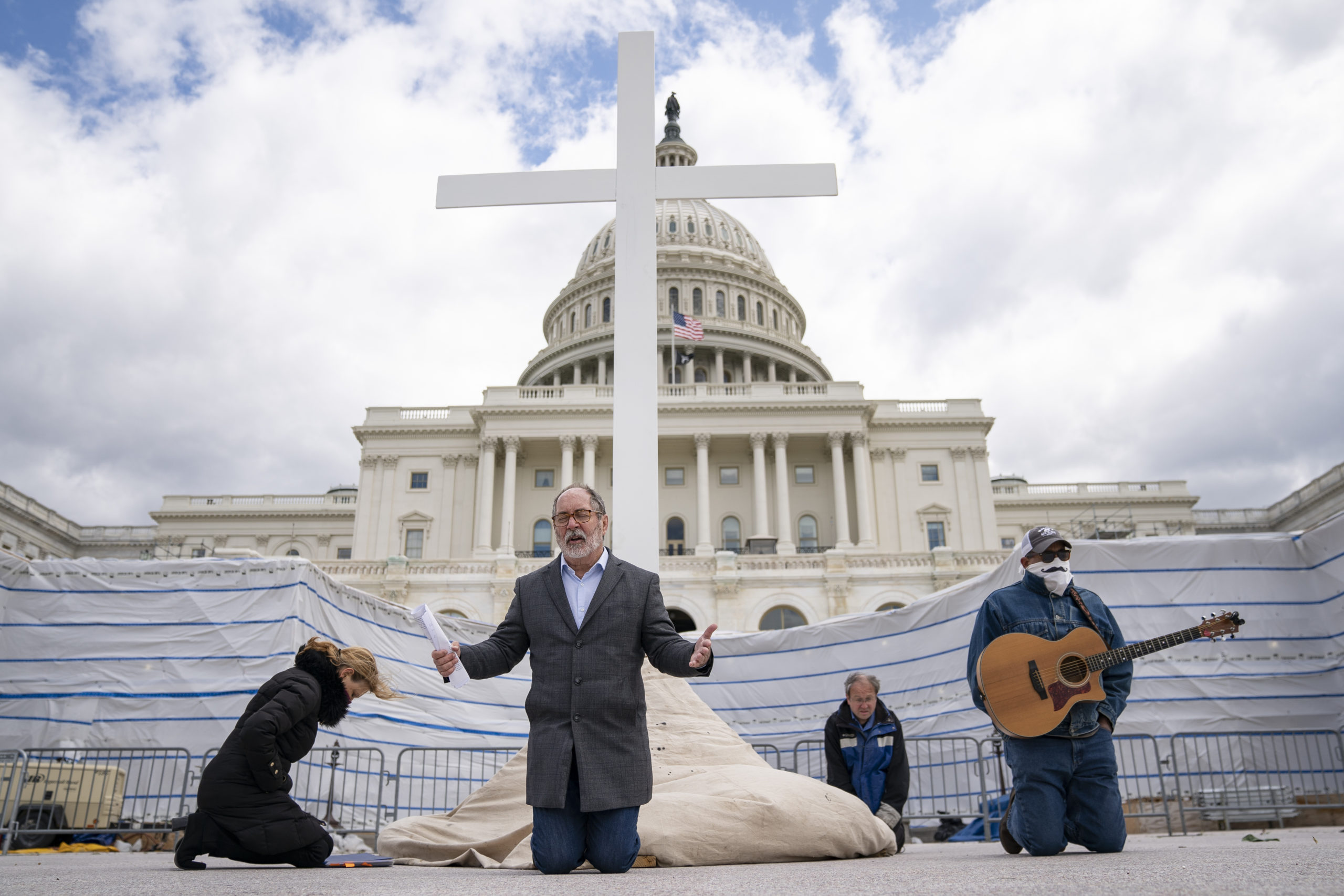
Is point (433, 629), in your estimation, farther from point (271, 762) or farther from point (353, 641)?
point (353, 641)

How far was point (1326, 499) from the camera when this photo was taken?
62.2 m

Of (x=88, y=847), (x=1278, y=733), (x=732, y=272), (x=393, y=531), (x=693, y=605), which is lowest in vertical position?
(x=88, y=847)

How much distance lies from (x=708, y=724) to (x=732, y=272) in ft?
253

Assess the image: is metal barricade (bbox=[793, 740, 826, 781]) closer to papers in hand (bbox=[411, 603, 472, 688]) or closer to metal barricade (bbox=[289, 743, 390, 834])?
metal barricade (bbox=[289, 743, 390, 834])

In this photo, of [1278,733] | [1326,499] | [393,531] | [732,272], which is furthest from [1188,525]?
[1278,733]

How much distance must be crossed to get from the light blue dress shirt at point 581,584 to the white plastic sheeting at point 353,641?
1090cm

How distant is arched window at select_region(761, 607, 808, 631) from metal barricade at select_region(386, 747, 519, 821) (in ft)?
83.6

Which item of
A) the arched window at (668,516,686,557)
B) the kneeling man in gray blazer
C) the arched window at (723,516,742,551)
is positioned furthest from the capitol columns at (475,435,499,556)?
the kneeling man in gray blazer

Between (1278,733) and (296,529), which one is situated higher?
(296,529)

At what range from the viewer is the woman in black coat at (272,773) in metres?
6.02

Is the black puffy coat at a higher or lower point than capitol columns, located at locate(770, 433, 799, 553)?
lower

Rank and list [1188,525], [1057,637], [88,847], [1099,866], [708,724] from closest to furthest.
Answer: [1099,866]
[1057,637]
[708,724]
[88,847]
[1188,525]

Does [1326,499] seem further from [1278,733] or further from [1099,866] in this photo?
[1099,866]

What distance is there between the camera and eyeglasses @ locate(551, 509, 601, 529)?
→ 17.1 feet
